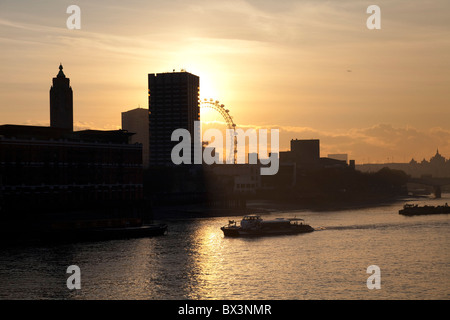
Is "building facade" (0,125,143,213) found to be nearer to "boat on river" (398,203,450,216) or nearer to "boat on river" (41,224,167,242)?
"boat on river" (41,224,167,242)

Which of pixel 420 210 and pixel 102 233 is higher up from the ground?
pixel 102 233

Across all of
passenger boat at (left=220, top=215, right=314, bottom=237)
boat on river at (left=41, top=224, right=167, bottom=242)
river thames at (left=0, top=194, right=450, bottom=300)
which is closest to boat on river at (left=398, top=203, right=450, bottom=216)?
river thames at (left=0, top=194, right=450, bottom=300)

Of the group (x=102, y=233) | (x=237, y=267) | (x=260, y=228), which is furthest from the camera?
(x=260, y=228)

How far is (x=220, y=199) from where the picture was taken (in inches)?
6880

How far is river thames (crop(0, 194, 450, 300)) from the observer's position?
5462cm

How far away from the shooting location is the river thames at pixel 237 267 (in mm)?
54625

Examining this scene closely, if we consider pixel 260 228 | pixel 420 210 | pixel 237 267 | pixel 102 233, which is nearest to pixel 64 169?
pixel 102 233

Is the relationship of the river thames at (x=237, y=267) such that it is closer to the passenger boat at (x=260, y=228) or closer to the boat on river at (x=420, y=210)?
the passenger boat at (x=260, y=228)

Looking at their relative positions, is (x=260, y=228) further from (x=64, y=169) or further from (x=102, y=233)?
(x=64, y=169)

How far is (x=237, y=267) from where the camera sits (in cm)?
6862

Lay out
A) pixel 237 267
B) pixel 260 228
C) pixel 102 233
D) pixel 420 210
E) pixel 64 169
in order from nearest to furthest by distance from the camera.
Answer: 1. pixel 237 267
2. pixel 102 233
3. pixel 260 228
4. pixel 64 169
5. pixel 420 210

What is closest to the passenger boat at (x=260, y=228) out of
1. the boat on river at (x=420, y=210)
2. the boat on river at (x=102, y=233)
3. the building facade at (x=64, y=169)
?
the boat on river at (x=102, y=233)

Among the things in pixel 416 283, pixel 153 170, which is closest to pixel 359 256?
pixel 416 283
